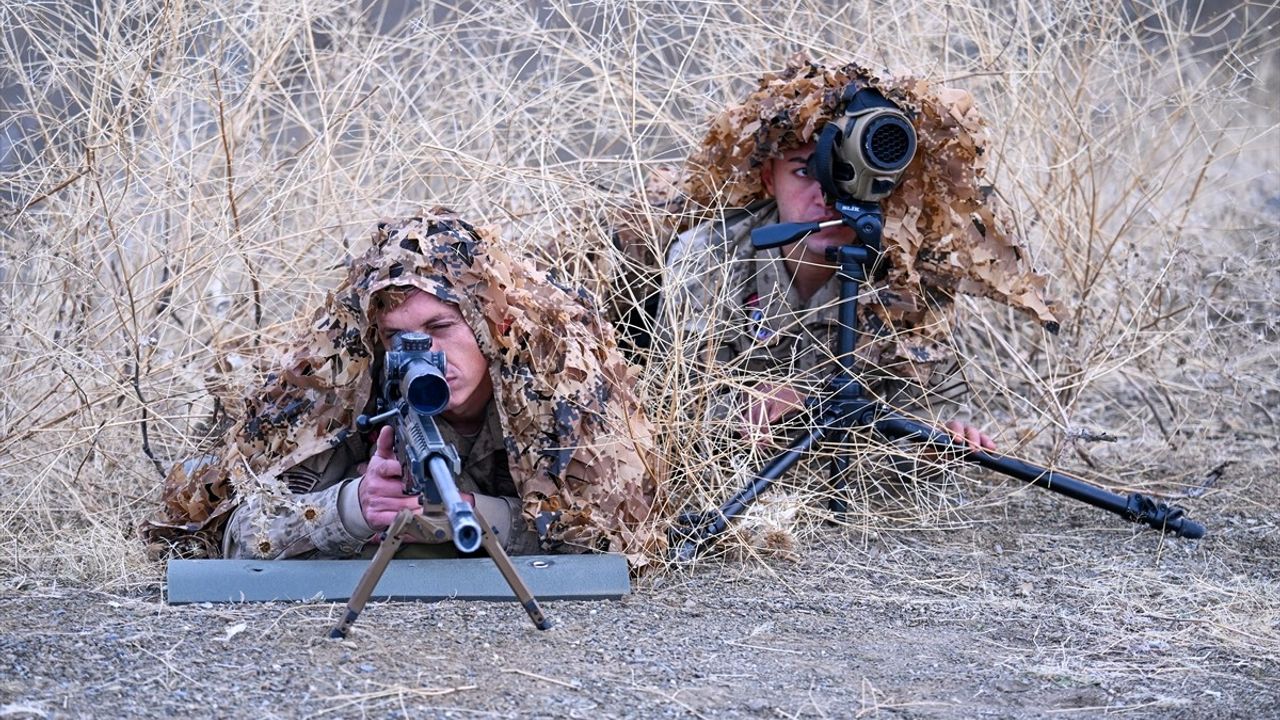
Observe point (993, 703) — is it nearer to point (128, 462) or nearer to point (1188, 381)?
point (128, 462)

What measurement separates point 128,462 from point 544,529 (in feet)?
5.15

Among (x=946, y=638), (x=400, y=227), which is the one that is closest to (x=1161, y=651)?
(x=946, y=638)

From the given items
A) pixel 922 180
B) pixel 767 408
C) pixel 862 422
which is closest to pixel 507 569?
pixel 767 408

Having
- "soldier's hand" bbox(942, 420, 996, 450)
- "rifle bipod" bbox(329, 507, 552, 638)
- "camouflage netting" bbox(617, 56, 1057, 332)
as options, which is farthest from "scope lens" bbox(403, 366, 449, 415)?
"soldier's hand" bbox(942, 420, 996, 450)

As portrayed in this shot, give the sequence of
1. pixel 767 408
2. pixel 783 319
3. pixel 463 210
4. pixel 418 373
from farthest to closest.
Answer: pixel 463 210
pixel 783 319
pixel 767 408
pixel 418 373

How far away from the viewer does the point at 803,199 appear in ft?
14.2

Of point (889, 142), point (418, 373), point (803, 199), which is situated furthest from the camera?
point (803, 199)

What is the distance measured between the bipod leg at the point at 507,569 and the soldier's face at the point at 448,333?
0.48 meters

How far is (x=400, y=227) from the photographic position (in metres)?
3.42

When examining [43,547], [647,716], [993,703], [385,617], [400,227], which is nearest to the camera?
[647,716]

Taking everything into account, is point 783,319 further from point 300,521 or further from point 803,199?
point 300,521

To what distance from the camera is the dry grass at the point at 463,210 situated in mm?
4172

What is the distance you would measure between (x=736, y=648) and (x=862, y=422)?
119 cm

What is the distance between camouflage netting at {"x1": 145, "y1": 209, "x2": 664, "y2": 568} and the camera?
3.37 m
